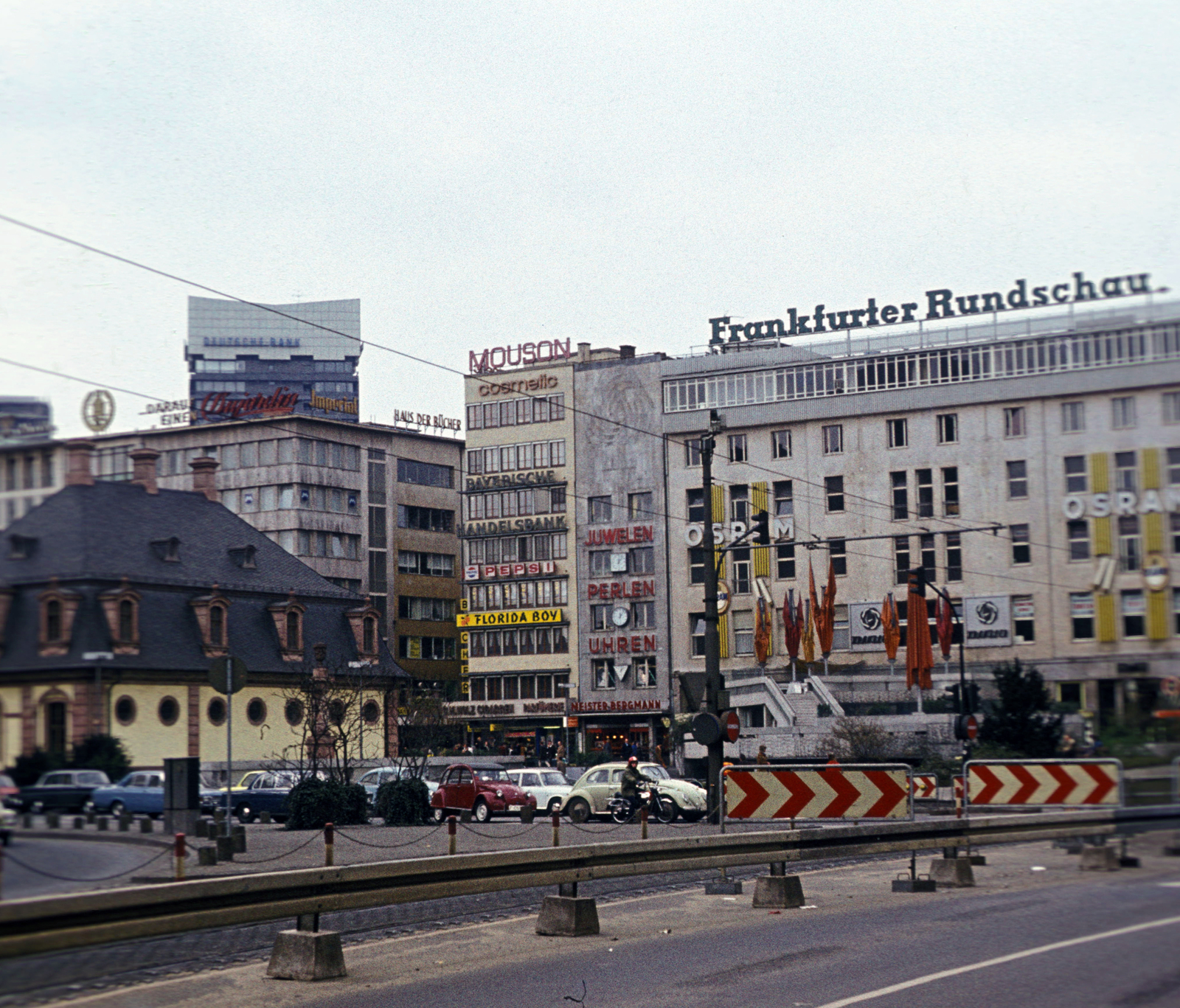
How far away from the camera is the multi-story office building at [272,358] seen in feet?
16.9

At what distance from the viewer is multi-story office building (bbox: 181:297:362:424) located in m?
5.16

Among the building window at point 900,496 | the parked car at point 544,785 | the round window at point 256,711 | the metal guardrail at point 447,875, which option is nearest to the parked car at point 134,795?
the metal guardrail at point 447,875

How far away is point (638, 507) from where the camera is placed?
99500 millimetres

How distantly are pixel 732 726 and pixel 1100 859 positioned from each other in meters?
24.2

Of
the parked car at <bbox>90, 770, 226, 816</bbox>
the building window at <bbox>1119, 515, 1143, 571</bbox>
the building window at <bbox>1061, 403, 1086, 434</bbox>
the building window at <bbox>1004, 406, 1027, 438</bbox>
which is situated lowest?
the parked car at <bbox>90, 770, 226, 816</bbox>

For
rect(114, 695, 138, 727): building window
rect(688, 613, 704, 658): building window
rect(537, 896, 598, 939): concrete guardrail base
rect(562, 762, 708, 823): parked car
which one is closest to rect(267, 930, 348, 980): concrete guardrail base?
rect(537, 896, 598, 939): concrete guardrail base

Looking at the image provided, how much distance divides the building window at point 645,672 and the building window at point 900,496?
296ft

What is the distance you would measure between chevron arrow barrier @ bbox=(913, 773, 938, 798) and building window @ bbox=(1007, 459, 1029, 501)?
Answer: 223 inches

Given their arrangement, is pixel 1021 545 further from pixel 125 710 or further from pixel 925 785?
pixel 925 785

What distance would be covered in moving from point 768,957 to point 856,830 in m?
3.69

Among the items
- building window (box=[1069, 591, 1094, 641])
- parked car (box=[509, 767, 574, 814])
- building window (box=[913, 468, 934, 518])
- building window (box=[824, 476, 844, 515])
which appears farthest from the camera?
parked car (box=[509, 767, 574, 814])

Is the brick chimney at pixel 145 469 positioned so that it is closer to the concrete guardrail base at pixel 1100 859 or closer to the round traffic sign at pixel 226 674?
the round traffic sign at pixel 226 674

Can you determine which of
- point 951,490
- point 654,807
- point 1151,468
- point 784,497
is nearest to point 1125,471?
point 1151,468

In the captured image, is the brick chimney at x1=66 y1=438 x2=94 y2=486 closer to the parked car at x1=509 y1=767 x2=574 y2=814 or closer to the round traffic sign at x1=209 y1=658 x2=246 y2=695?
the round traffic sign at x1=209 y1=658 x2=246 y2=695
